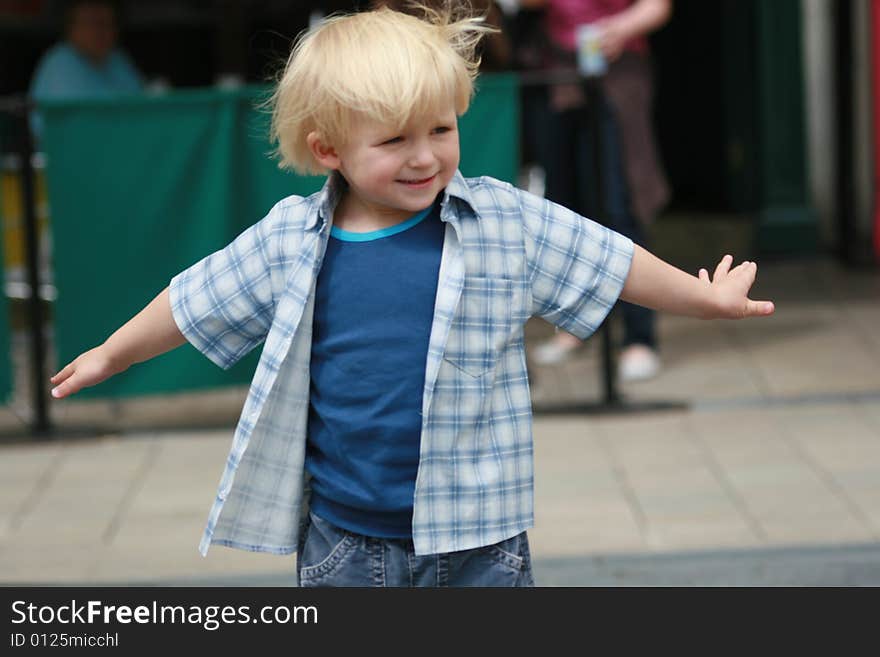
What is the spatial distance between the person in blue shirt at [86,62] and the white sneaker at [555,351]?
8.17 feet

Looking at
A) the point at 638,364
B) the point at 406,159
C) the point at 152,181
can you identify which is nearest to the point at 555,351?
the point at 638,364

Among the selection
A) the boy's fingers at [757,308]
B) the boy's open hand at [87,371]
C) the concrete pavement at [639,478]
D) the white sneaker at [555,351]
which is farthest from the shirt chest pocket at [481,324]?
the white sneaker at [555,351]

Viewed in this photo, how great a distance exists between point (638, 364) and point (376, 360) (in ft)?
13.8

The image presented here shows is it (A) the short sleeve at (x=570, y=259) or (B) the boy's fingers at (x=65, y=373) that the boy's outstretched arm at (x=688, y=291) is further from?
(B) the boy's fingers at (x=65, y=373)

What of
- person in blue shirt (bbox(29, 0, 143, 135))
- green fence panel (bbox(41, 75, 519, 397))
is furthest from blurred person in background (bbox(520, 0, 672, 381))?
person in blue shirt (bbox(29, 0, 143, 135))

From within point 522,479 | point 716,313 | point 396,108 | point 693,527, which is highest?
point 396,108

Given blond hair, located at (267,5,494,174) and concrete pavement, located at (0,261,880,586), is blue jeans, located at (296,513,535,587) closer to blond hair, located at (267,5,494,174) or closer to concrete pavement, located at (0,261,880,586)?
blond hair, located at (267,5,494,174)

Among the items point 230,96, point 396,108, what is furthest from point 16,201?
point 396,108

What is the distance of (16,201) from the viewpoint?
7.36 m

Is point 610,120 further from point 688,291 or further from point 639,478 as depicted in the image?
point 688,291

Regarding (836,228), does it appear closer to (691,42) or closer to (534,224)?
(691,42)

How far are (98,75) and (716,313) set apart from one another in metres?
5.73

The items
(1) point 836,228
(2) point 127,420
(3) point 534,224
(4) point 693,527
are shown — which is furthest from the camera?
(1) point 836,228

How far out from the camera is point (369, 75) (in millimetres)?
2598
